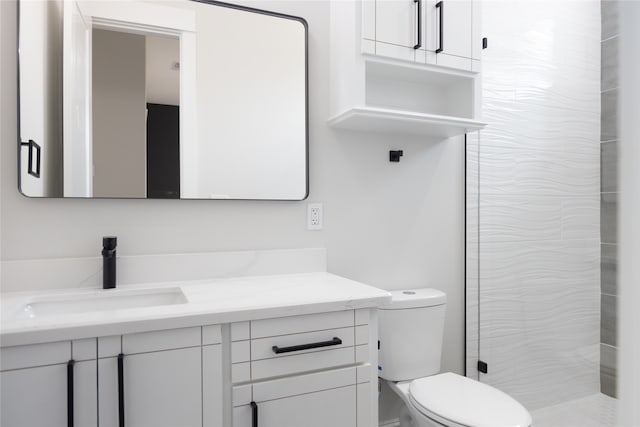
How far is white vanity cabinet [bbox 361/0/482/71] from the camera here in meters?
1.56

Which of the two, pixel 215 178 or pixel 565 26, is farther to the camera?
pixel 565 26

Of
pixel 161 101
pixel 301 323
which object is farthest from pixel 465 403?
pixel 161 101

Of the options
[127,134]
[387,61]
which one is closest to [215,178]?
[127,134]

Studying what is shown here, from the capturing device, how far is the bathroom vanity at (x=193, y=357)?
3.21ft

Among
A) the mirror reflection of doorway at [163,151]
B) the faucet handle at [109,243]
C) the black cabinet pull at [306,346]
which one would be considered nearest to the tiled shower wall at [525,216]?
the black cabinet pull at [306,346]

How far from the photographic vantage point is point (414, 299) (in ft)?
5.66

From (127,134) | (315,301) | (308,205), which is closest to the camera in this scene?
(315,301)

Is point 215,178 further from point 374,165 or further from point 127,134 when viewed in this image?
point 374,165

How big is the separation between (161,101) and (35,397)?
3.33 feet

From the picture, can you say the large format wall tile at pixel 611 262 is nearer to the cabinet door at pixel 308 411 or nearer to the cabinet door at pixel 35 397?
the cabinet door at pixel 308 411

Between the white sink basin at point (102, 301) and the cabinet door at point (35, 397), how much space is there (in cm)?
30

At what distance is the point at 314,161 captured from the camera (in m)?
1.77

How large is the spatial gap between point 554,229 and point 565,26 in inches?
38.5

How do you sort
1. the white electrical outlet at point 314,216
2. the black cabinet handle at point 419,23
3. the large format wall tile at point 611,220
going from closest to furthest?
the large format wall tile at point 611,220 → the black cabinet handle at point 419,23 → the white electrical outlet at point 314,216
